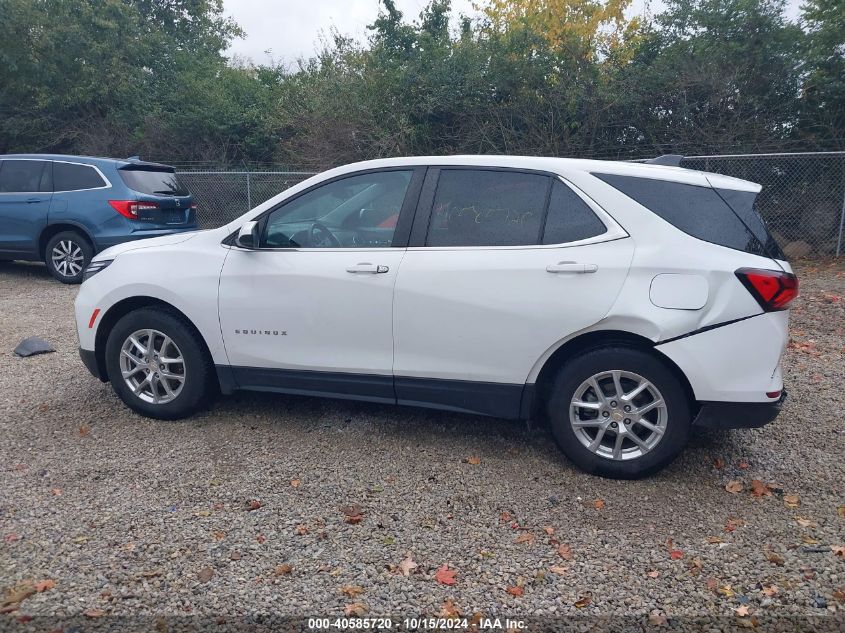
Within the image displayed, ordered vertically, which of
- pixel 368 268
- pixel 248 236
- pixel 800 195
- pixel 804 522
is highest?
pixel 800 195

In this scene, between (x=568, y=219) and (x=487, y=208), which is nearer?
(x=568, y=219)

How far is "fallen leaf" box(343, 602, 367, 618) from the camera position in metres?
2.89

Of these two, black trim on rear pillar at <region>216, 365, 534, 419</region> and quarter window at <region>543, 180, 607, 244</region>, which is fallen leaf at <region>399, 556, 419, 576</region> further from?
quarter window at <region>543, 180, 607, 244</region>

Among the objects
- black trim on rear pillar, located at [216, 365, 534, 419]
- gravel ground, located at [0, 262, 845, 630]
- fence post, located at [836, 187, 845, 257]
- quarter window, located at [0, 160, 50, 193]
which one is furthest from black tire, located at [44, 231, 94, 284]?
fence post, located at [836, 187, 845, 257]

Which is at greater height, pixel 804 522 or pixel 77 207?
pixel 77 207

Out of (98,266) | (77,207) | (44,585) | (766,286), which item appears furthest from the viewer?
(77,207)

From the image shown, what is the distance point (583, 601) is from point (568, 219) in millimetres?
2043

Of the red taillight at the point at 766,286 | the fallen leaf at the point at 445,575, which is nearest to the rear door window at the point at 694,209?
the red taillight at the point at 766,286

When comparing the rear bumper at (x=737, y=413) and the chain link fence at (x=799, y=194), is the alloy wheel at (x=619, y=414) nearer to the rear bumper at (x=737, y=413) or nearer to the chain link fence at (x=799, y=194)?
the rear bumper at (x=737, y=413)

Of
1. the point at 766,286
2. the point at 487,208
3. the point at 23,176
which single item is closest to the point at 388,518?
the point at 487,208

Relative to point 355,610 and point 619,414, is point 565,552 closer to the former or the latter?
point 619,414

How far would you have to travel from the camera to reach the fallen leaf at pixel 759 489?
389 cm

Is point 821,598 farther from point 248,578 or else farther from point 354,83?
point 354,83

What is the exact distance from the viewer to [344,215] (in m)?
4.57
